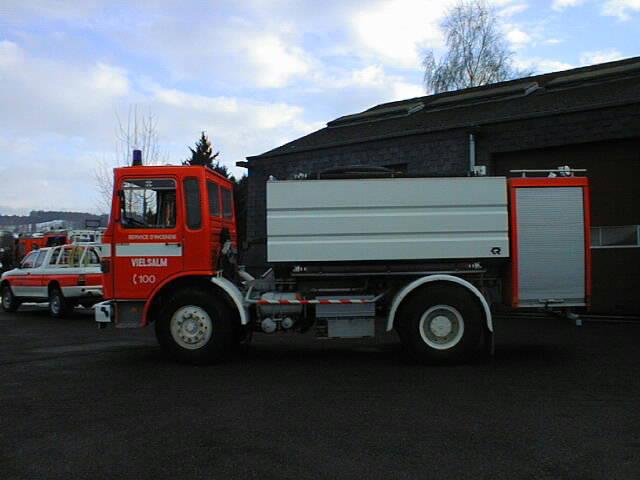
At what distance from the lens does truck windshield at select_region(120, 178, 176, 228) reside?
8570 millimetres

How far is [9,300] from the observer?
17.7 meters

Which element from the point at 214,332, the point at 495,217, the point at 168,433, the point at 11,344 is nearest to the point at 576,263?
the point at 495,217

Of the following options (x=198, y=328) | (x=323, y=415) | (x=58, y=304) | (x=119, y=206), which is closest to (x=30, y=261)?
(x=58, y=304)

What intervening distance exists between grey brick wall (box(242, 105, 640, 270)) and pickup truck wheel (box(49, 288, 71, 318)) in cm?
512

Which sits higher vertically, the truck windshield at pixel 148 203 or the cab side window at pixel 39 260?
the truck windshield at pixel 148 203

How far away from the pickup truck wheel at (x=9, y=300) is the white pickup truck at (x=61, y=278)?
0.40 meters

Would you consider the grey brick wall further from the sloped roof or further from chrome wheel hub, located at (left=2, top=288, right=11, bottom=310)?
chrome wheel hub, located at (left=2, top=288, right=11, bottom=310)

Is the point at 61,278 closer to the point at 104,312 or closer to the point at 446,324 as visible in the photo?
the point at 104,312

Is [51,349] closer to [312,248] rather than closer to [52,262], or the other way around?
[312,248]

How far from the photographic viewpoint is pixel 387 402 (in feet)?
21.2

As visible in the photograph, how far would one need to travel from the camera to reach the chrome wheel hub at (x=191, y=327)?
8.46m

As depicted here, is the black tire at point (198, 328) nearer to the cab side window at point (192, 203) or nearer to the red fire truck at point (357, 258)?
the red fire truck at point (357, 258)

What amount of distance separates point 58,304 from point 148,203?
28.8 feet

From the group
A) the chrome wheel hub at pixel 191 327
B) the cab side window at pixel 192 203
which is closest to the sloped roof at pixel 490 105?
the cab side window at pixel 192 203
